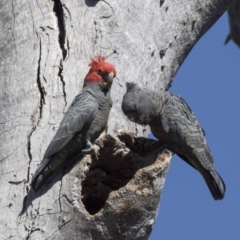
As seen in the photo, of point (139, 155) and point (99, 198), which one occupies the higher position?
point (139, 155)

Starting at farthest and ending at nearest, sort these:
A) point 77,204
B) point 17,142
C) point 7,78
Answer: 1. point 7,78
2. point 17,142
3. point 77,204

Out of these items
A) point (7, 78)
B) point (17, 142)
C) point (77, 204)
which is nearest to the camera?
point (77, 204)

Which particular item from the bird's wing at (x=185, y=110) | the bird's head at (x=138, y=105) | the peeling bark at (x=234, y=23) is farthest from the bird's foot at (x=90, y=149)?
the peeling bark at (x=234, y=23)

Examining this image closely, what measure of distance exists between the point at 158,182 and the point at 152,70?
1006 mm

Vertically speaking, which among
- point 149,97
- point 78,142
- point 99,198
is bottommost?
point 99,198

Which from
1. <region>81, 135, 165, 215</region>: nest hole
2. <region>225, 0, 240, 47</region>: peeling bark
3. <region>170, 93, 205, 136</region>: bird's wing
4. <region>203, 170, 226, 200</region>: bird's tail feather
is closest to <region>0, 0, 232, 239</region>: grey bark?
<region>81, 135, 165, 215</region>: nest hole

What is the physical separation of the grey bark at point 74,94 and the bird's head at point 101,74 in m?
0.11

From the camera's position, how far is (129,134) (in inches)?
184

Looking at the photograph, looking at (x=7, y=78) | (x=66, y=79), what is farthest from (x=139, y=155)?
(x=7, y=78)

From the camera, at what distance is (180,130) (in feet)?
16.2

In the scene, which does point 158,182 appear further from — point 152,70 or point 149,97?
point 152,70

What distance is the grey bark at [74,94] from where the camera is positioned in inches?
168

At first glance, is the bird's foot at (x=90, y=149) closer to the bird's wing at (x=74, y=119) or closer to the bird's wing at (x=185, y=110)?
the bird's wing at (x=74, y=119)

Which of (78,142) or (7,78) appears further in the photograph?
(7,78)
